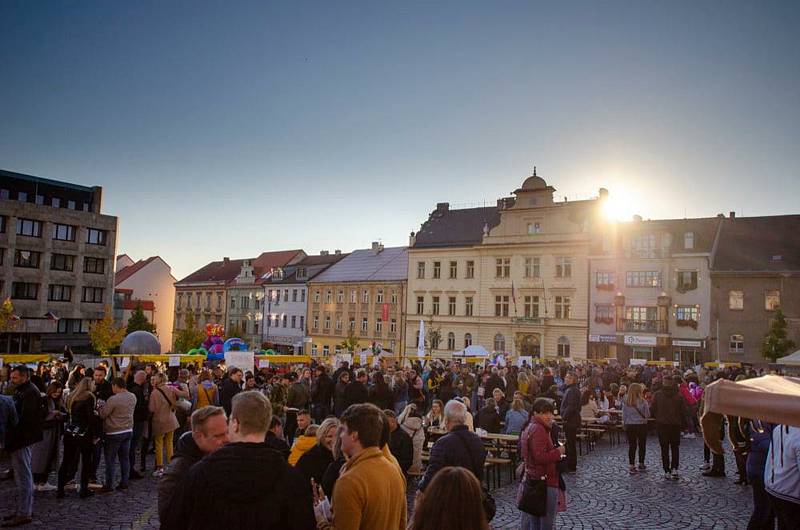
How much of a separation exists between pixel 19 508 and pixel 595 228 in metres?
45.8

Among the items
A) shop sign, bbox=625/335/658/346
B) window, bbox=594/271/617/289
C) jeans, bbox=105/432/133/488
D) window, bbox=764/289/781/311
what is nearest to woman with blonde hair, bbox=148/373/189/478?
jeans, bbox=105/432/133/488

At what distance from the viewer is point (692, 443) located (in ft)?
56.2

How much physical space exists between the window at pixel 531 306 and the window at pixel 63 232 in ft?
128

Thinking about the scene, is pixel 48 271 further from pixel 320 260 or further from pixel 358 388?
pixel 358 388

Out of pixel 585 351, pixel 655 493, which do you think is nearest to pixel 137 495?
pixel 655 493

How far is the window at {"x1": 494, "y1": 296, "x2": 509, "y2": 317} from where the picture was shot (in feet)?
171

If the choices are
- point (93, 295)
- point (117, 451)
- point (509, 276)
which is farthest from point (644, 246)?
point (93, 295)

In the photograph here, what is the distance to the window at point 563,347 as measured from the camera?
48.7 m

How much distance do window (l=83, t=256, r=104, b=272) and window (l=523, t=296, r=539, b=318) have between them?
37.2m

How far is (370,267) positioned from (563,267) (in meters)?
20.7

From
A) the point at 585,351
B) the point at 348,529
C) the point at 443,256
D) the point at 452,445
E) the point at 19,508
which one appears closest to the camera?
the point at 348,529

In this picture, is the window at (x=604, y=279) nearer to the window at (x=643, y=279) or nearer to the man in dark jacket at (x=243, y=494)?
the window at (x=643, y=279)

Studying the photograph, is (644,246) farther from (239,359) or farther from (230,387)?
(230,387)

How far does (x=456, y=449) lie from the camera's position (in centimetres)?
614
